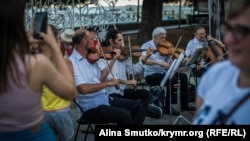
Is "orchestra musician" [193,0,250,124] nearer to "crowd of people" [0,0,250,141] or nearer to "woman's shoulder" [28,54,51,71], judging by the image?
"crowd of people" [0,0,250,141]

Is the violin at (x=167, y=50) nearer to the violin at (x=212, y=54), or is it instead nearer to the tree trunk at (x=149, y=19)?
the violin at (x=212, y=54)

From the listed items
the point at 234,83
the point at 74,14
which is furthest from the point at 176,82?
the point at 234,83

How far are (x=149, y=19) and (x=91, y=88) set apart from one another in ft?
37.9

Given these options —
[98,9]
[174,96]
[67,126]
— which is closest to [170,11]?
[98,9]

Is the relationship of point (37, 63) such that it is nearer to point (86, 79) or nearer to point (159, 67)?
point (86, 79)

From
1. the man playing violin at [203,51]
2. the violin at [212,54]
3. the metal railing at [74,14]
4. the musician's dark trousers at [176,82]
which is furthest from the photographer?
the metal railing at [74,14]

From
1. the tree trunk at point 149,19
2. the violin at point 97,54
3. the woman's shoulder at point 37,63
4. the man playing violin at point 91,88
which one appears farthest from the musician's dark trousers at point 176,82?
the tree trunk at point 149,19

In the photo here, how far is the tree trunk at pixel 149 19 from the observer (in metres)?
16.0

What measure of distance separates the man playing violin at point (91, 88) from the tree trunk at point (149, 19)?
34.7 ft

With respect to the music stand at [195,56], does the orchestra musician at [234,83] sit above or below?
above

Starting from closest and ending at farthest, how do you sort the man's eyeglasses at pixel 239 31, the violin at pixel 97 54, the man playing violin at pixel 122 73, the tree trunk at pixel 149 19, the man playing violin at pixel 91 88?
1. the man's eyeglasses at pixel 239 31
2. the man playing violin at pixel 91 88
3. the violin at pixel 97 54
4. the man playing violin at pixel 122 73
5. the tree trunk at pixel 149 19

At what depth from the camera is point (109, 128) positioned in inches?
100.0

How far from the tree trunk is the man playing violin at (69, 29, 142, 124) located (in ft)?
34.7

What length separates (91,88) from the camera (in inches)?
198
